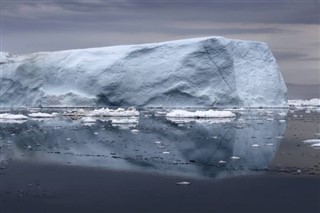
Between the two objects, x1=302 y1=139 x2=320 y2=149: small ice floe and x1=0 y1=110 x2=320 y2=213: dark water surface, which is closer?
x1=0 y1=110 x2=320 y2=213: dark water surface

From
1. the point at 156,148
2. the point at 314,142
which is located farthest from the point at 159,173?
the point at 314,142

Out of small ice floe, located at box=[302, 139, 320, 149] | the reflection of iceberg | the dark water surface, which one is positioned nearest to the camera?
the dark water surface

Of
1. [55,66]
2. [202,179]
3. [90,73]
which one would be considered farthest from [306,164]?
[55,66]

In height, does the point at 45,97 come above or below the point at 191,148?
below

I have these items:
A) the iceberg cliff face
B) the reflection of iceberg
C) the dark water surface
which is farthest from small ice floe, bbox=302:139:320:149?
the iceberg cliff face

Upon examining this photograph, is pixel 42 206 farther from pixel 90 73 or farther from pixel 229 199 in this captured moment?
pixel 90 73

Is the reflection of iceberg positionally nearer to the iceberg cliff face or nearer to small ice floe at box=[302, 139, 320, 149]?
small ice floe at box=[302, 139, 320, 149]

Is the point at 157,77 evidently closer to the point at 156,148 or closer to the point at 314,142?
the point at 314,142

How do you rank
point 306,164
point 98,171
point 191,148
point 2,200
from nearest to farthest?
point 2,200
point 98,171
point 306,164
point 191,148
